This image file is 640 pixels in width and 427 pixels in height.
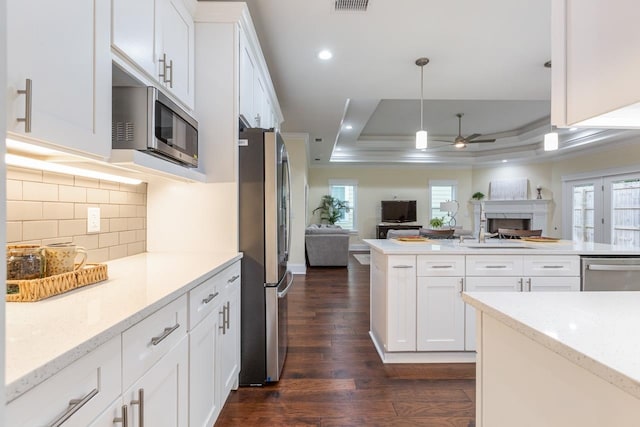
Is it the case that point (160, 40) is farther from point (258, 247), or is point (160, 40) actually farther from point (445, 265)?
point (445, 265)

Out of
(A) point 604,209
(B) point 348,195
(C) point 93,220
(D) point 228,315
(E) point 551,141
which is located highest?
(E) point 551,141

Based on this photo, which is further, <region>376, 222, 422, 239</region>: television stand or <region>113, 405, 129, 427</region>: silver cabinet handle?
<region>376, 222, 422, 239</region>: television stand

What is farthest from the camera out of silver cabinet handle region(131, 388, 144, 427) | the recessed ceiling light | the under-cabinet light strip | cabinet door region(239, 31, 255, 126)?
the recessed ceiling light

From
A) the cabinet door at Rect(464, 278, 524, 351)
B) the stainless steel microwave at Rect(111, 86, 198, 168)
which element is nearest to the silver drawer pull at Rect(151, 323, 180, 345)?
the stainless steel microwave at Rect(111, 86, 198, 168)

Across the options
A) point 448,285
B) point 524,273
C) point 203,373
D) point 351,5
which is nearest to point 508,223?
point 524,273

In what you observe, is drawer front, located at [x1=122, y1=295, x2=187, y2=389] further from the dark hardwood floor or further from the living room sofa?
the living room sofa

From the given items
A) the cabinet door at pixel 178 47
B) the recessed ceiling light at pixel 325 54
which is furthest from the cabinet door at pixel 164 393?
the recessed ceiling light at pixel 325 54

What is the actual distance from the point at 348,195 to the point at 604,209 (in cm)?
593

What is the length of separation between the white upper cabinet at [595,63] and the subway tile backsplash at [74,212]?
1.86 m

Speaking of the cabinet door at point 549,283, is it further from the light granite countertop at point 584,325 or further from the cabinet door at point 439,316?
the light granite countertop at point 584,325

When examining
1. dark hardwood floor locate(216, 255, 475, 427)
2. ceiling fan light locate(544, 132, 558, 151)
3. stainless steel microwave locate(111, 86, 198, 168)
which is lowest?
dark hardwood floor locate(216, 255, 475, 427)

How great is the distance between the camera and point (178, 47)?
1.90 meters

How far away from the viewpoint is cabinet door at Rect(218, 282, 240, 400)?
175cm

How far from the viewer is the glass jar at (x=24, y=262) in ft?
3.54
